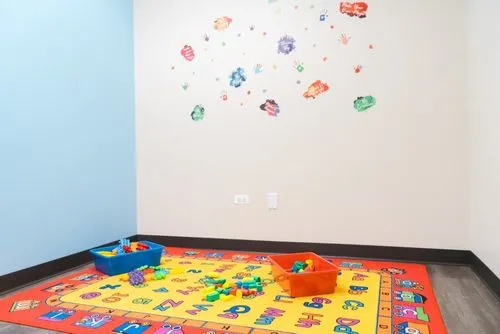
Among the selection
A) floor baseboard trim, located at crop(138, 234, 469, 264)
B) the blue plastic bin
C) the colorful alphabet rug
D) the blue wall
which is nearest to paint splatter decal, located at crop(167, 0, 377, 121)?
the blue wall

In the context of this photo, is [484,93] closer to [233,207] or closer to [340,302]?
[340,302]

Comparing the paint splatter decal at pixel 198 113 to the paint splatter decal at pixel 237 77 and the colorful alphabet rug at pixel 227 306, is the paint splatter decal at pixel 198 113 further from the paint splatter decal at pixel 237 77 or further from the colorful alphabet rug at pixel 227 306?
the colorful alphabet rug at pixel 227 306

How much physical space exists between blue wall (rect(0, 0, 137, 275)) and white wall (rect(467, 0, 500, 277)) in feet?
9.17

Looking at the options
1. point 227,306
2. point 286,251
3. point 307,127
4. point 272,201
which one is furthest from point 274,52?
point 227,306

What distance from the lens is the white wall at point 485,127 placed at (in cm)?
225

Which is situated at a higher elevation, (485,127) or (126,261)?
(485,127)

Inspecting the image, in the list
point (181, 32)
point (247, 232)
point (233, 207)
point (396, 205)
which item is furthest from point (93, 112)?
point (396, 205)

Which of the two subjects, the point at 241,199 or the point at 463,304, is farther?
the point at 241,199

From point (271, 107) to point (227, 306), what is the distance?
1804 mm

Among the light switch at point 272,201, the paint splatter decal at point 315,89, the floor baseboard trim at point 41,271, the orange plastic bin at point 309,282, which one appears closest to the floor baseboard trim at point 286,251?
the floor baseboard trim at point 41,271

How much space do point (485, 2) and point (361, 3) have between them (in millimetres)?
932

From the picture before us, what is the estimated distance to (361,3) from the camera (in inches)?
124

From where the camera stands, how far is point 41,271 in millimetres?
2701

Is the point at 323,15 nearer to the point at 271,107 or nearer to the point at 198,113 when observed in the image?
the point at 271,107
